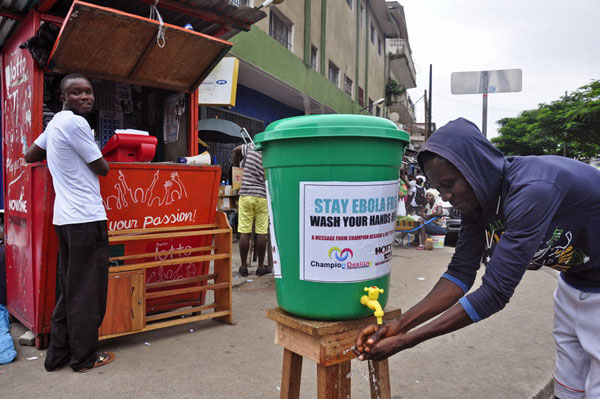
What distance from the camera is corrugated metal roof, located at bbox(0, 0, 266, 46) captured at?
3.23 metres

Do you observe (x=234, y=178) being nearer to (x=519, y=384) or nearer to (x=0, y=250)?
(x=0, y=250)

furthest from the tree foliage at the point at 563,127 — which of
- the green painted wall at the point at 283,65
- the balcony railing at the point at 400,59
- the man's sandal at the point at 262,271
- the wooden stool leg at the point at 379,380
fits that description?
the wooden stool leg at the point at 379,380

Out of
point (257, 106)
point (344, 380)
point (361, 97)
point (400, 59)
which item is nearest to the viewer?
point (344, 380)

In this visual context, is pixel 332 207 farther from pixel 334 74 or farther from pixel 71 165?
pixel 334 74

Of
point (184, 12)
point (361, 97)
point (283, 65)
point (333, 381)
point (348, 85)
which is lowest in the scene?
point (333, 381)

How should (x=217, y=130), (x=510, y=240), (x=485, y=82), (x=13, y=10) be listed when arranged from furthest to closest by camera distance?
(x=217, y=130), (x=485, y=82), (x=13, y=10), (x=510, y=240)

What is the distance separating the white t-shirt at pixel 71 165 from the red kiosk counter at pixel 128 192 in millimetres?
257

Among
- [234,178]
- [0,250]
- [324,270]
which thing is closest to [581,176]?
[324,270]

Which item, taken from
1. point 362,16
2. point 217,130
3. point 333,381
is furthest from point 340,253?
point 362,16

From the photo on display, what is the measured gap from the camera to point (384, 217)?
5.33 feet

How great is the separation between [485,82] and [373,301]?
174 inches

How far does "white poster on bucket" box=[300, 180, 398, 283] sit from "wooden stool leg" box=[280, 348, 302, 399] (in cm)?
42

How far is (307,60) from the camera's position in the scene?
12555 millimetres

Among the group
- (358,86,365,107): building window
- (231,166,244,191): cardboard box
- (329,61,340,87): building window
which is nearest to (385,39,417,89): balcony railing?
(358,86,365,107): building window
